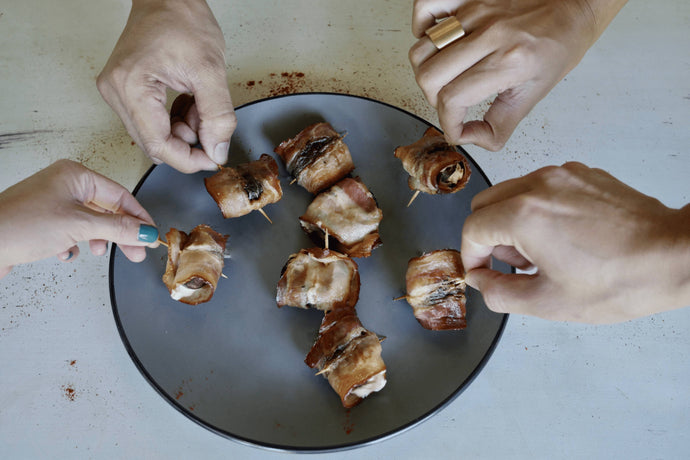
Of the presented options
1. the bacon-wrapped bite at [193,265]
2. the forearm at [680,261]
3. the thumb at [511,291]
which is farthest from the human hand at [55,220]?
the forearm at [680,261]

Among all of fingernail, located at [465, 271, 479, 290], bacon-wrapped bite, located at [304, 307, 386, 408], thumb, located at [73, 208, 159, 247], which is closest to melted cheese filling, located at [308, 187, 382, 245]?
bacon-wrapped bite, located at [304, 307, 386, 408]

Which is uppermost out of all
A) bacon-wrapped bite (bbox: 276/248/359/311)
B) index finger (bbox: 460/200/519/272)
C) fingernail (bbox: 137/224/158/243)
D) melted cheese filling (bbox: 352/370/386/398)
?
index finger (bbox: 460/200/519/272)

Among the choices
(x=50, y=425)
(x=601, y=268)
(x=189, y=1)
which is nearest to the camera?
(x=601, y=268)

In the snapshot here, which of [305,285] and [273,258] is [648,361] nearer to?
[305,285]

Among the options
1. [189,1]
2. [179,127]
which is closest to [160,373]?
[179,127]

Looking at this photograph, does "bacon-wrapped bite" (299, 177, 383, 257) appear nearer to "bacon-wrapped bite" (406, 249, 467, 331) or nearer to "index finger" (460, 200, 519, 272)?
"bacon-wrapped bite" (406, 249, 467, 331)

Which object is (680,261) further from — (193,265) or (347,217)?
(193,265)

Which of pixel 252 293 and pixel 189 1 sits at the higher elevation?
pixel 189 1

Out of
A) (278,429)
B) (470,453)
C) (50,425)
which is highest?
(278,429)

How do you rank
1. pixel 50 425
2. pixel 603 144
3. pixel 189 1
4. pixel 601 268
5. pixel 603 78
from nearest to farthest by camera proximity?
1. pixel 601 268
2. pixel 50 425
3. pixel 189 1
4. pixel 603 144
5. pixel 603 78
